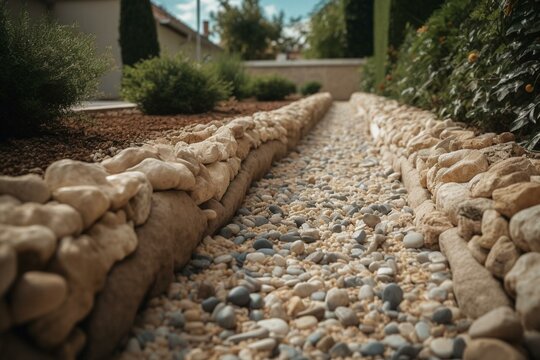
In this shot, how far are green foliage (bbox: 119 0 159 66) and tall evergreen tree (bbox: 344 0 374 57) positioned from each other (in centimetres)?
940

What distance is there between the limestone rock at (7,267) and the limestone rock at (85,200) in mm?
273

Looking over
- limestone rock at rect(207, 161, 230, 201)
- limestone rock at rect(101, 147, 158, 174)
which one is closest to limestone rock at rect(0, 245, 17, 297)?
limestone rock at rect(101, 147, 158, 174)

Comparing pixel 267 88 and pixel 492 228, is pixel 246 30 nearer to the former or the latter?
pixel 267 88

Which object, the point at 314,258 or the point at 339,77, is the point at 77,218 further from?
the point at 339,77

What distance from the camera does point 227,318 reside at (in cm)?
140

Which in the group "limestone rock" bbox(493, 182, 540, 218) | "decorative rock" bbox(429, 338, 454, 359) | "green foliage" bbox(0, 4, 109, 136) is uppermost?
"green foliage" bbox(0, 4, 109, 136)

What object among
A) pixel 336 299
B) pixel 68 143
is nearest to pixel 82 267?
pixel 336 299

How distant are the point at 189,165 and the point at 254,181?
122cm

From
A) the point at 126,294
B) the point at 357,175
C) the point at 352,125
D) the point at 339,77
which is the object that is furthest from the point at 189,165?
the point at 339,77

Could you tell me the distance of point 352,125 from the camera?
7.21 meters

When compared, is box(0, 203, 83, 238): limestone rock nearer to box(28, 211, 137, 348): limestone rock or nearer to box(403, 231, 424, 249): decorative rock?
box(28, 211, 137, 348): limestone rock

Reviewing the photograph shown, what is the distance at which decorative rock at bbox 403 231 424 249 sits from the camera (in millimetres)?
1939

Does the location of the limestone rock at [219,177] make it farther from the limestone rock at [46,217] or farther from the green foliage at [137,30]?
the green foliage at [137,30]

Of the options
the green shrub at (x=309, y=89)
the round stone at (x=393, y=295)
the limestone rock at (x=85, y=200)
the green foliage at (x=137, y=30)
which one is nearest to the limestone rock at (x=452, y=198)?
the round stone at (x=393, y=295)
